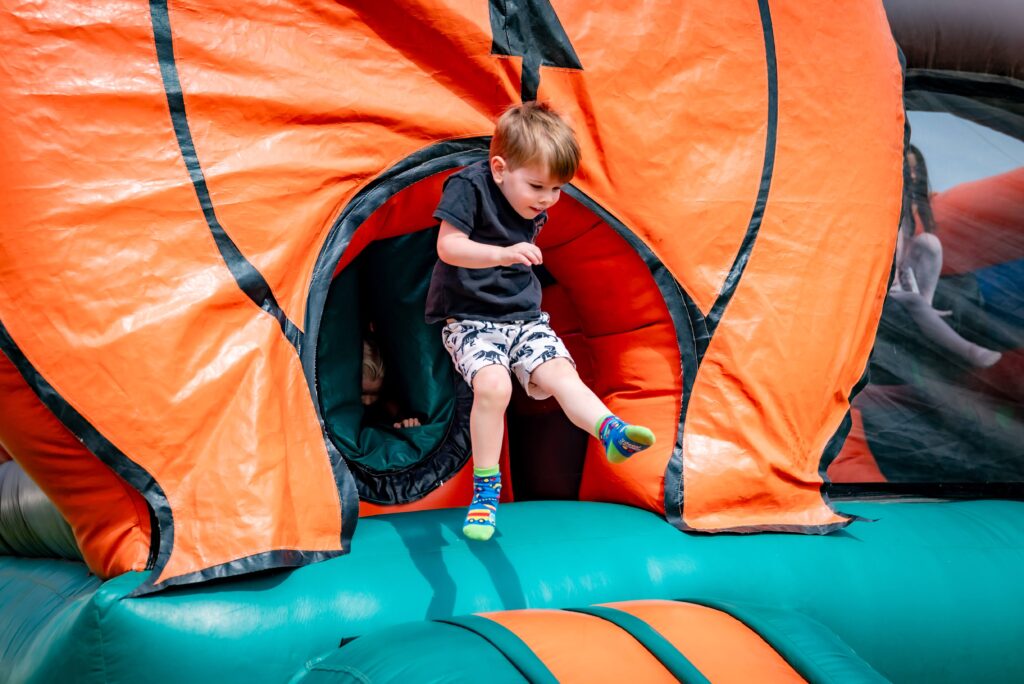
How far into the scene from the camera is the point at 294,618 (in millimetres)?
1912

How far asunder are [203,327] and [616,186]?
1.06 metres

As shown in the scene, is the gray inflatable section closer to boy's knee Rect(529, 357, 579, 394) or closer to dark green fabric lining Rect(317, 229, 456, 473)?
dark green fabric lining Rect(317, 229, 456, 473)

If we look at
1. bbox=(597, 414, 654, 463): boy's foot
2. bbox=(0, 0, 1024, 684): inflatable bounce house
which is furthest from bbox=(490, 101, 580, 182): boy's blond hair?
Result: bbox=(597, 414, 654, 463): boy's foot

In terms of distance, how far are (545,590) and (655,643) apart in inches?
16.2

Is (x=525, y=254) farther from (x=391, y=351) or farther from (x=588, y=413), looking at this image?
(x=391, y=351)

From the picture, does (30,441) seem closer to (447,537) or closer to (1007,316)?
(447,537)

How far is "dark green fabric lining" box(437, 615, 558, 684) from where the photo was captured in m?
1.64

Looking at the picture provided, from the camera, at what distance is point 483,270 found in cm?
216

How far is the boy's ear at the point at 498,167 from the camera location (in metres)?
2.06

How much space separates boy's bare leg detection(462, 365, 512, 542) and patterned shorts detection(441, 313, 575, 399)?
4 centimetres

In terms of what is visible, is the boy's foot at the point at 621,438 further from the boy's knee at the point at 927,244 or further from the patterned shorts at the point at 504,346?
the boy's knee at the point at 927,244

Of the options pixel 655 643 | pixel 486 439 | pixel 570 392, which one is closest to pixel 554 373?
pixel 570 392

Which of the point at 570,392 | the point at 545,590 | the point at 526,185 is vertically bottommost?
the point at 545,590

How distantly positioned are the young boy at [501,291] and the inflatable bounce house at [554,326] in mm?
245
